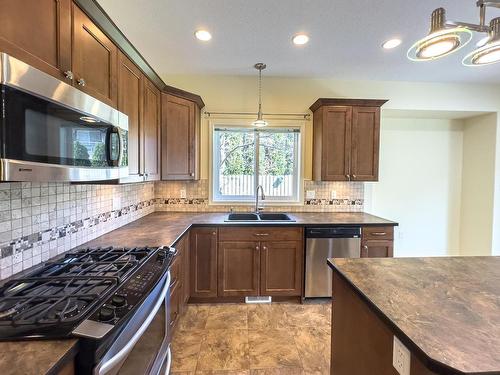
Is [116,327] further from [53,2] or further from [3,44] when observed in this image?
[53,2]

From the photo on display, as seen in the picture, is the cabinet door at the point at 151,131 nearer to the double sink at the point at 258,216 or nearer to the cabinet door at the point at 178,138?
the cabinet door at the point at 178,138

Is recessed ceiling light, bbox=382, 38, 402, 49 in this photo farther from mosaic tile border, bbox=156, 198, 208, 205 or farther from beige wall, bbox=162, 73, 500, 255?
mosaic tile border, bbox=156, 198, 208, 205

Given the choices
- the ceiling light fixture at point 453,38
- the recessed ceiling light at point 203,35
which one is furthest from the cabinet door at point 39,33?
the ceiling light fixture at point 453,38

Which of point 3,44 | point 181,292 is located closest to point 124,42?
point 3,44

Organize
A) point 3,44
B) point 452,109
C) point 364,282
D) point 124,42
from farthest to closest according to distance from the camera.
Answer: point 452,109, point 124,42, point 364,282, point 3,44

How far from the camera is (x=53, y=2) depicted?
3.80 feet

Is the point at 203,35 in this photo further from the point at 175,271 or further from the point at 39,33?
the point at 175,271

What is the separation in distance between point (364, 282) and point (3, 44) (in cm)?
172

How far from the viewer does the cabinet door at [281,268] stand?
2828mm

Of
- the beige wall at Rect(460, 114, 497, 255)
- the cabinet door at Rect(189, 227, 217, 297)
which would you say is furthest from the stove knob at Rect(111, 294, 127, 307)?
the beige wall at Rect(460, 114, 497, 255)

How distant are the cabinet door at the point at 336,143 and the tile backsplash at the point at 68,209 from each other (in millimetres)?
856

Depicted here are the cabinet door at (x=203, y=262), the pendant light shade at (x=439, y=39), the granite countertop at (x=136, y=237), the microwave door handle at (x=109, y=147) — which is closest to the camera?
the granite countertop at (x=136, y=237)

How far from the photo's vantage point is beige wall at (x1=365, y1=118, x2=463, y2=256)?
12.7 ft

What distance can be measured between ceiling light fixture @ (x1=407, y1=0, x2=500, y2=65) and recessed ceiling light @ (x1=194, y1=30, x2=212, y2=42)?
1768 mm
